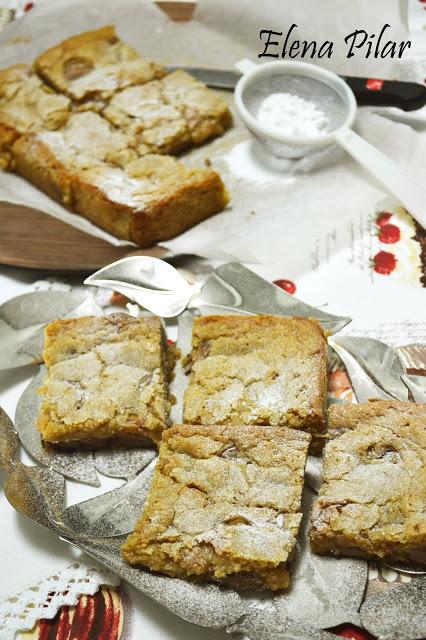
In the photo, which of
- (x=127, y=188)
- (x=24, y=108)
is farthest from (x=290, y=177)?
(x=24, y=108)

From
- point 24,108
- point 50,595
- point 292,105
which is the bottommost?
point 50,595

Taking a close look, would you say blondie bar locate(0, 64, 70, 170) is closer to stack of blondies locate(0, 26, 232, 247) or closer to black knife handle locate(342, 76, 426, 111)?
stack of blondies locate(0, 26, 232, 247)

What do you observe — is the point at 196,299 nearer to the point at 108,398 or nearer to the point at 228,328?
the point at 228,328

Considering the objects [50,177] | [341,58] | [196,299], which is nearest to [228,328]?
[196,299]

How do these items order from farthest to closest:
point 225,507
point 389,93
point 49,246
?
point 389,93, point 49,246, point 225,507

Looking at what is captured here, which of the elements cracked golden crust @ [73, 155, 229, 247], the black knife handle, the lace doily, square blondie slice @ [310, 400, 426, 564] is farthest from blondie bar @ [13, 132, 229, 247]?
the lace doily

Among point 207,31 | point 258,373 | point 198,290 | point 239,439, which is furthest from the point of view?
point 207,31

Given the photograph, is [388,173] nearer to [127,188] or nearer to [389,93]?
[389,93]
